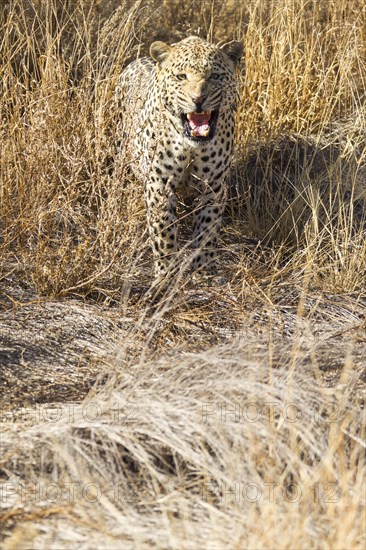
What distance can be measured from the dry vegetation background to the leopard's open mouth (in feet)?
1.39

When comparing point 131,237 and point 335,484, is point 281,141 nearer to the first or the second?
point 131,237

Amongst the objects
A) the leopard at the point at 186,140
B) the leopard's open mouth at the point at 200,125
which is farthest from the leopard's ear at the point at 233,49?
the leopard's open mouth at the point at 200,125

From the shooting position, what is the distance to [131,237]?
5832 millimetres

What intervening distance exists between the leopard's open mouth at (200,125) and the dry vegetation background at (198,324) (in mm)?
425

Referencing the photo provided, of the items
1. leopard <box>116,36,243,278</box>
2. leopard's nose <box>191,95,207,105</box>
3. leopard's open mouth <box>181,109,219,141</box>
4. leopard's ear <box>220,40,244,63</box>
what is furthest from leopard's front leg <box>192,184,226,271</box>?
leopard's ear <box>220,40,244,63</box>

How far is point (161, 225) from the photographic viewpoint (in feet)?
19.9

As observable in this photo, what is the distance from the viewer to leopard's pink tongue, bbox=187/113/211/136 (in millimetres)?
5883

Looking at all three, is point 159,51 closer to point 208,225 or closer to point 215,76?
point 215,76

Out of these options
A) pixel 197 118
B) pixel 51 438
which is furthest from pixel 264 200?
pixel 51 438

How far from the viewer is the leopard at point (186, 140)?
588 centimetres

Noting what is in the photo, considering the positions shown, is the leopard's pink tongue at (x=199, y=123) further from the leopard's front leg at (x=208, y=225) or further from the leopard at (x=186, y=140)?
the leopard's front leg at (x=208, y=225)

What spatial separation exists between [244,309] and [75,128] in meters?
1.47

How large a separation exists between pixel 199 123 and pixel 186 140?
0.37 feet

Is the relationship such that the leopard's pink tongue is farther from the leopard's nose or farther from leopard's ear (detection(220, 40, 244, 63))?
leopard's ear (detection(220, 40, 244, 63))
